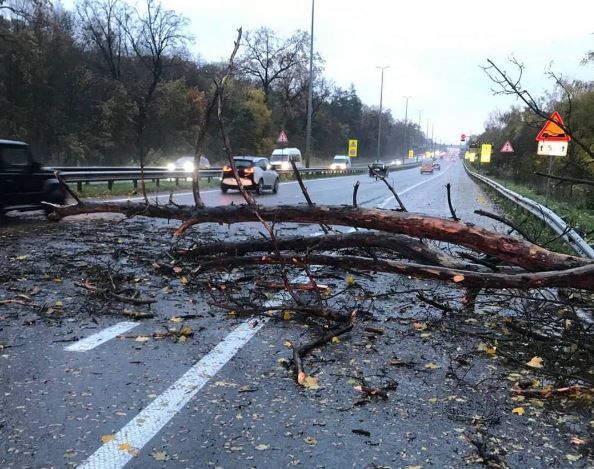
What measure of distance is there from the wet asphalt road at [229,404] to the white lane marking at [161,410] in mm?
36

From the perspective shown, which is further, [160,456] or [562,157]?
[562,157]

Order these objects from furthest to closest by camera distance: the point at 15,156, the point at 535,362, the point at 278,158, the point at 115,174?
the point at 278,158, the point at 115,174, the point at 15,156, the point at 535,362

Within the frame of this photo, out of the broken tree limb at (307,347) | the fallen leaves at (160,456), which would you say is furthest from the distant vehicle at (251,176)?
the fallen leaves at (160,456)

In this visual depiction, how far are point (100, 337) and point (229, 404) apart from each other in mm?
1685

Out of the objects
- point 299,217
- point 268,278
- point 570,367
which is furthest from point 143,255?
point 570,367

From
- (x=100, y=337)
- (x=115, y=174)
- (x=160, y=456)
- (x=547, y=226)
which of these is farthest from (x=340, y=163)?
(x=160, y=456)

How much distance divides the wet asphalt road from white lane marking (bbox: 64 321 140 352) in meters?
0.09

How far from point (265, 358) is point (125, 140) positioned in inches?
1857

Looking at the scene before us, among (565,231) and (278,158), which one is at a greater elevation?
(278,158)

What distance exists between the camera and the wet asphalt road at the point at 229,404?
2.91 m

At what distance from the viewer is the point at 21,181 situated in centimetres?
1077

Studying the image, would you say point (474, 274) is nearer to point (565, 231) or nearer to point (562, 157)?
point (565, 231)

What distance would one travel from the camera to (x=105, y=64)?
2069 inches

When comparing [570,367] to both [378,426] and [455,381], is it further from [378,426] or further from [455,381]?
[378,426]
